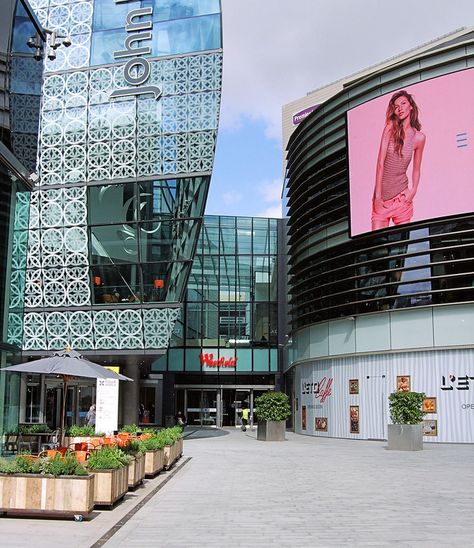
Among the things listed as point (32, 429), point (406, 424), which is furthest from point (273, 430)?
point (32, 429)

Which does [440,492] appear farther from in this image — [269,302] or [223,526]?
[269,302]

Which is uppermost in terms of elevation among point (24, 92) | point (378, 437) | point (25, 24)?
point (25, 24)

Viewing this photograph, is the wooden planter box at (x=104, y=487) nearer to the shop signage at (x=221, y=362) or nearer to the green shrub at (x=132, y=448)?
the green shrub at (x=132, y=448)

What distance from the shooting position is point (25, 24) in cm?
1786

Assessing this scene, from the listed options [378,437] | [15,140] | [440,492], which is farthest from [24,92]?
[378,437]

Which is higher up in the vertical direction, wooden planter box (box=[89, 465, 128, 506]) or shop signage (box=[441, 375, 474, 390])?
shop signage (box=[441, 375, 474, 390])

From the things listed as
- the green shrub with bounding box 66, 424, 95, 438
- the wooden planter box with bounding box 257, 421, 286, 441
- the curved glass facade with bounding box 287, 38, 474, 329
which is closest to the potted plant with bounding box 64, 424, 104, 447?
the green shrub with bounding box 66, 424, 95, 438

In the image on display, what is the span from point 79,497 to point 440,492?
7276 millimetres

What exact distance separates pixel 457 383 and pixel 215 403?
2456 centimetres

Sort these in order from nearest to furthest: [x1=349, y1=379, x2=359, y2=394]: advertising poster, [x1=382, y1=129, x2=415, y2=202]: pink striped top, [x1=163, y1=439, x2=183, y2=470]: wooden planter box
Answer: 1. [x1=163, y1=439, x2=183, y2=470]: wooden planter box
2. [x1=382, y1=129, x2=415, y2=202]: pink striped top
3. [x1=349, y1=379, x2=359, y2=394]: advertising poster

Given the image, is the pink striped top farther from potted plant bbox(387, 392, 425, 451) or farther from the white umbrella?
the white umbrella

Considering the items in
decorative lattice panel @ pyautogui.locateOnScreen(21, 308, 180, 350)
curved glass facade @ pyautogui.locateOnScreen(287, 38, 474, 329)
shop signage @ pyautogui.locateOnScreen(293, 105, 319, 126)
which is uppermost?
shop signage @ pyautogui.locateOnScreen(293, 105, 319, 126)

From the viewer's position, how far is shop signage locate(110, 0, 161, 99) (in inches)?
1197

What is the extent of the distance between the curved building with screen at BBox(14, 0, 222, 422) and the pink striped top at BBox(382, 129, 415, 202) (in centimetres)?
781
